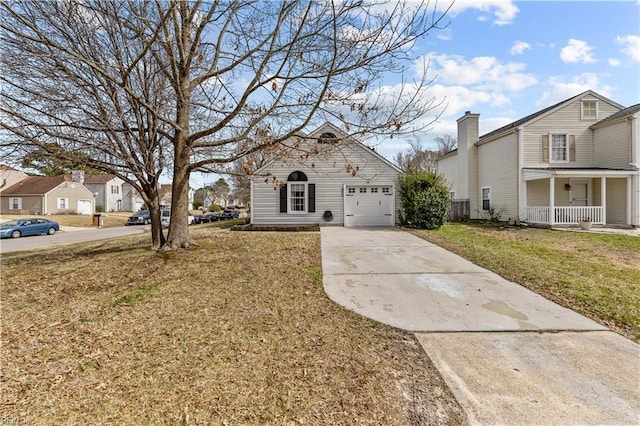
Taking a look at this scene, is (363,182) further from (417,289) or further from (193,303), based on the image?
(193,303)

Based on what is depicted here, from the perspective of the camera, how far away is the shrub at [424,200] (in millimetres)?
13984

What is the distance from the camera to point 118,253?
867 cm

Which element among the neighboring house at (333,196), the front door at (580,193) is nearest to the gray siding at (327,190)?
the neighboring house at (333,196)

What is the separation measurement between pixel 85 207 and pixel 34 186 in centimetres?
524

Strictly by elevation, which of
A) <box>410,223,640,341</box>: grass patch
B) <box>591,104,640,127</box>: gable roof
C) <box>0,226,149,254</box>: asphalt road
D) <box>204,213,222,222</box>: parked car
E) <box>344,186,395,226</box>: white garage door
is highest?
<box>591,104,640,127</box>: gable roof

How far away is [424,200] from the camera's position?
550 inches

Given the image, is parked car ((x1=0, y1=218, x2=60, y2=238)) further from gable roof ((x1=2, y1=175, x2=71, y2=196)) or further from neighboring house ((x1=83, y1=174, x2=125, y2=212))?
neighboring house ((x1=83, y1=174, x2=125, y2=212))

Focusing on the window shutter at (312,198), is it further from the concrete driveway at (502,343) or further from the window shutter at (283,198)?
the concrete driveway at (502,343)

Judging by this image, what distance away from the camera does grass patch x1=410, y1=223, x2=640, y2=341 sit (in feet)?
15.5

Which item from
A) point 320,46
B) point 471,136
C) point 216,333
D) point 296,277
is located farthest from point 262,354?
point 471,136

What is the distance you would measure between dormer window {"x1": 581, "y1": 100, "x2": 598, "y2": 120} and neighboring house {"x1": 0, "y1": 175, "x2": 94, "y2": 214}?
43.7 metres

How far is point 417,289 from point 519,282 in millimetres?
2082

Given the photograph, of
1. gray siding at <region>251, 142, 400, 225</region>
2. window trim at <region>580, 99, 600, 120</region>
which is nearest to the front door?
window trim at <region>580, 99, 600, 120</region>

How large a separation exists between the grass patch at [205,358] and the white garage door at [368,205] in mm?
9735
